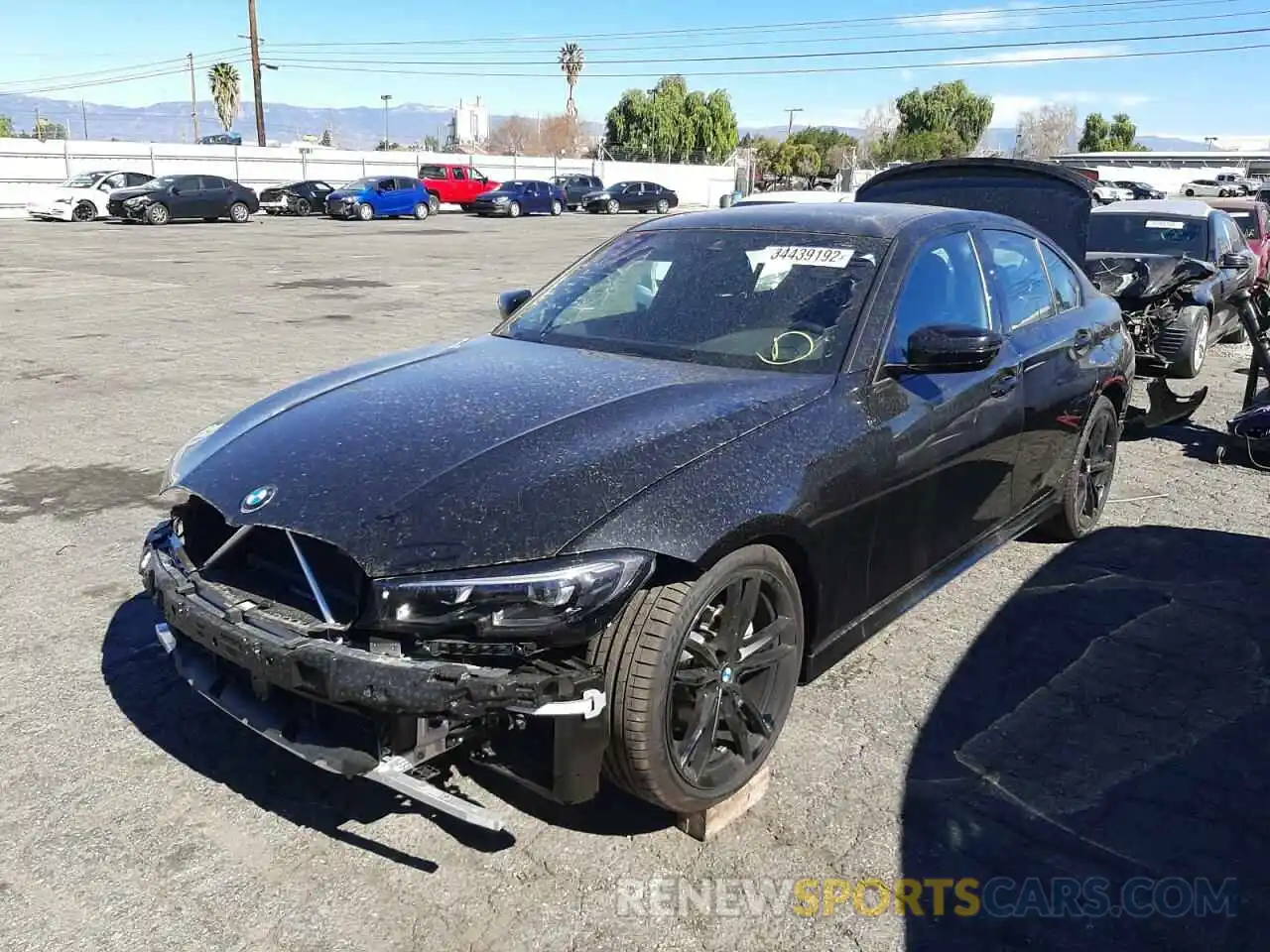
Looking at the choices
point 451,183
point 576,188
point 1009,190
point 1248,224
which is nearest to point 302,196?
point 451,183

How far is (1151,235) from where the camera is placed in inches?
424

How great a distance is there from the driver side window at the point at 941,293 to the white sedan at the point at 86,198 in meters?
32.3

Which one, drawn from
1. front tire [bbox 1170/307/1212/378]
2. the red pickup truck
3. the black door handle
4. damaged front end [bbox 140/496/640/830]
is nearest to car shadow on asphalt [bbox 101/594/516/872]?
damaged front end [bbox 140/496/640/830]

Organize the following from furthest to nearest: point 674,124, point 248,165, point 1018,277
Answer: point 674,124
point 248,165
point 1018,277

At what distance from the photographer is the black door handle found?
157 inches

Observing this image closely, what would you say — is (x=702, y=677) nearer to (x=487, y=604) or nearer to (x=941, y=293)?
(x=487, y=604)

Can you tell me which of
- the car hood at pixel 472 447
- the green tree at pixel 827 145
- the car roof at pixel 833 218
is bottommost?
the car hood at pixel 472 447

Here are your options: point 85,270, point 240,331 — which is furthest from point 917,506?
point 85,270

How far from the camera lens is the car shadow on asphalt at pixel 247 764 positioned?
2.97 meters

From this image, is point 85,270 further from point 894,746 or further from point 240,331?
point 894,746

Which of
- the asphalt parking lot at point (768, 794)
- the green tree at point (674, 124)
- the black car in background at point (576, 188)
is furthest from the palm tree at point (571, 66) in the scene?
the asphalt parking lot at point (768, 794)

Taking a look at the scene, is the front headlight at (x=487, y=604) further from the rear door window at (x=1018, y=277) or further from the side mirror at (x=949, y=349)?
the rear door window at (x=1018, y=277)

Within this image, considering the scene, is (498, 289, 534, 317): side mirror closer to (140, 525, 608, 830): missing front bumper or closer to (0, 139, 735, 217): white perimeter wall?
(140, 525, 608, 830): missing front bumper

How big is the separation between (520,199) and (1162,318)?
3475 cm
